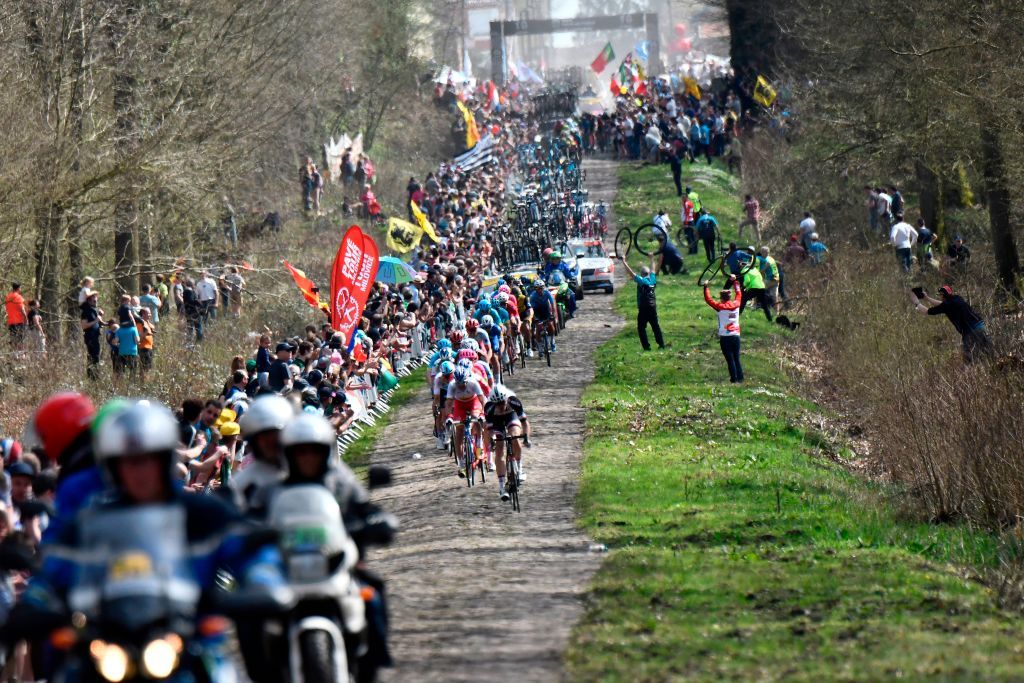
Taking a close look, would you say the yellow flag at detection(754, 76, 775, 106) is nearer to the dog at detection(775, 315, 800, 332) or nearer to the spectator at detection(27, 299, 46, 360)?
Answer: the dog at detection(775, 315, 800, 332)

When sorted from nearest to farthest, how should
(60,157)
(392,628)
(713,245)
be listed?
(392,628), (60,157), (713,245)

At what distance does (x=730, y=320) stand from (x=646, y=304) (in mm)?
4612

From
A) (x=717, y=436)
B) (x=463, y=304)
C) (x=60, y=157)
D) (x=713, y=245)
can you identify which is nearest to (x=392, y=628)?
(x=717, y=436)

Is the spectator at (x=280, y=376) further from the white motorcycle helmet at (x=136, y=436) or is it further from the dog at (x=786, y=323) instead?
the dog at (x=786, y=323)

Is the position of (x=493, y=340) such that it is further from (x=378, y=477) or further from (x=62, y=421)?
(x=378, y=477)

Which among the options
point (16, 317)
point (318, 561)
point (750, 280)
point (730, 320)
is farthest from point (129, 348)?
point (318, 561)

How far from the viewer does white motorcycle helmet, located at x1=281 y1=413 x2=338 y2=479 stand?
8.34 m

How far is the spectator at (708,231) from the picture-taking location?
41469mm

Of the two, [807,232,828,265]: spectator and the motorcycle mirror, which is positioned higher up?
the motorcycle mirror

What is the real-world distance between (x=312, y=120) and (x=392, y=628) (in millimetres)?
48758

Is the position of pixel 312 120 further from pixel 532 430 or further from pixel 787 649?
pixel 787 649

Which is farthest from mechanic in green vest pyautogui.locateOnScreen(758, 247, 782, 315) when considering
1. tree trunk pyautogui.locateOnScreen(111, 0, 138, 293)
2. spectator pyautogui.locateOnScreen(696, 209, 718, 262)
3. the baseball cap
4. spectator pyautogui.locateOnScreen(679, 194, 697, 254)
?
the baseball cap

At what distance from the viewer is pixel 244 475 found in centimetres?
929

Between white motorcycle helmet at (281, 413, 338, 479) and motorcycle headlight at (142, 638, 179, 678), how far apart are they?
2.01 meters
